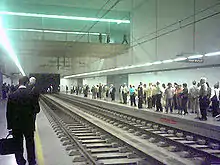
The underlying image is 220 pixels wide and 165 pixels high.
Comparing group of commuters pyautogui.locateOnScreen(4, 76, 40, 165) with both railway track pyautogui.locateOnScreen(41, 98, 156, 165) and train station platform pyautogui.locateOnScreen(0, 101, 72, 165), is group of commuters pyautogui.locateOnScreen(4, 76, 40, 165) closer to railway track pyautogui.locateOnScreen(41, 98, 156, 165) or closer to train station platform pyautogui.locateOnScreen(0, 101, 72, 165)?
train station platform pyautogui.locateOnScreen(0, 101, 72, 165)

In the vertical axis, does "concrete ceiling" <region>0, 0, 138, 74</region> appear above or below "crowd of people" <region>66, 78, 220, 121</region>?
above

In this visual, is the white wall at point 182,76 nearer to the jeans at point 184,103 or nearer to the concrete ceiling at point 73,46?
the jeans at point 184,103

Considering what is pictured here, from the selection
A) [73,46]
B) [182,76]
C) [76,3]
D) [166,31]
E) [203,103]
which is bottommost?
[203,103]

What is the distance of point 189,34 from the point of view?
56.0ft

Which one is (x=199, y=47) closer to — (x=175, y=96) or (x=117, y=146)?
(x=175, y=96)

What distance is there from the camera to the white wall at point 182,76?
1570 cm

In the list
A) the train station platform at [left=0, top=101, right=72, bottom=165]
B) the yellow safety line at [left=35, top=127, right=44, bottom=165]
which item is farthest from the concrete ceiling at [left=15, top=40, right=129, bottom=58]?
the yellow safety line at [left=35, top=127, right=44, bottom=165]

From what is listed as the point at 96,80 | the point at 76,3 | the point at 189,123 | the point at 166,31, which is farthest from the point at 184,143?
the point at 96,80

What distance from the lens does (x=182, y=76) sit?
18578 mm

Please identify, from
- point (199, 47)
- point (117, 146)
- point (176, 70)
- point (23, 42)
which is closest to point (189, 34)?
point (199, 47)

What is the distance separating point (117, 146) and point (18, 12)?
18.6m

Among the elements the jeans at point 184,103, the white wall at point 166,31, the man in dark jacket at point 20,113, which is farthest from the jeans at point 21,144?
the white wall at point 166,31

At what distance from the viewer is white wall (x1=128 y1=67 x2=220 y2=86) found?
15.7 meters

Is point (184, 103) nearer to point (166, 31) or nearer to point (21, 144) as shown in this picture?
point (166, 31)
